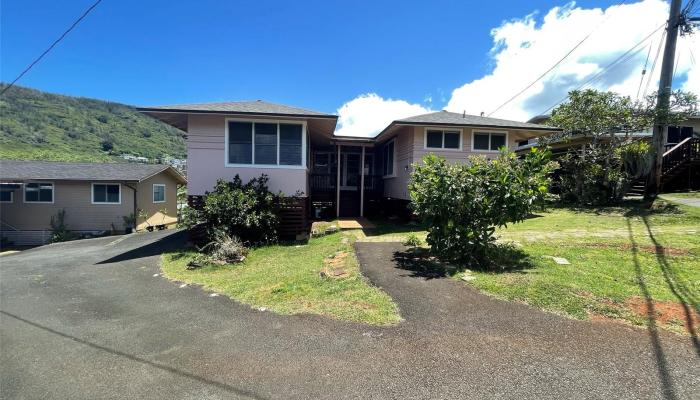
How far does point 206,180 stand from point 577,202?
14.7 meters

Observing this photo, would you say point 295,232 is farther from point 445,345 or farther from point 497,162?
point 445,345

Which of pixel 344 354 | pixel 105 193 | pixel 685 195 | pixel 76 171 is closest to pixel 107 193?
pixel 105 193

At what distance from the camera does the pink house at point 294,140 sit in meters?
10.7

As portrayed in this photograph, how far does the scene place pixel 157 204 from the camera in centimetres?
2147

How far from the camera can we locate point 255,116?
10547 millimetres

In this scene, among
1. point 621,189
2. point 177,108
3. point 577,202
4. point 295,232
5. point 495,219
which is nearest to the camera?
point 495,219

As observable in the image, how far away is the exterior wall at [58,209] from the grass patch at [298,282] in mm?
12594

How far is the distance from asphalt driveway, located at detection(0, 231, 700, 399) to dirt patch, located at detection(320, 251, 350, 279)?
41.3 inches

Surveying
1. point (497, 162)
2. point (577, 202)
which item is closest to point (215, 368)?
point (497, 162)

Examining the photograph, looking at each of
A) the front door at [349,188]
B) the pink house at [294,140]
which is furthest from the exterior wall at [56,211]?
the front door at [349,188]

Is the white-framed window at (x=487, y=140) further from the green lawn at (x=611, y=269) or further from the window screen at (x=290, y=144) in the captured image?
the window screen at (x=290, y=144)

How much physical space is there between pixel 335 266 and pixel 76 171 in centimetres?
2033

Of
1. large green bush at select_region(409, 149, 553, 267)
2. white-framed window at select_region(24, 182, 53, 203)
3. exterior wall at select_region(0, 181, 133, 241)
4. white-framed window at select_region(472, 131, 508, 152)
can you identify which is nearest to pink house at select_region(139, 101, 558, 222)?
white-framed window at select_region(472, 131, 508, 152)

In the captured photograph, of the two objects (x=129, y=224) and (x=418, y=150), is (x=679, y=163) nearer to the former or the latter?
(x=418, y=150)
